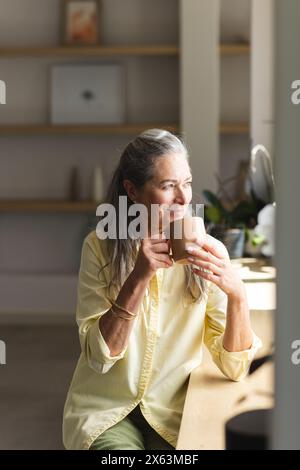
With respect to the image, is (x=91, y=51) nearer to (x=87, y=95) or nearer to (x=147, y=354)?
(x=87, y=95)

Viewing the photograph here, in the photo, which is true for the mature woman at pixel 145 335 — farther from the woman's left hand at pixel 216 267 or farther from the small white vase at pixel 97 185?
the small white vase at pixel 97 185

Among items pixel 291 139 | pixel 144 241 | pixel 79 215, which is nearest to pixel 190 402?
pixel 144 241

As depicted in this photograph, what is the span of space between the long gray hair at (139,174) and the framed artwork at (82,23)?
2742 mm

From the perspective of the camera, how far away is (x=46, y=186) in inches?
150

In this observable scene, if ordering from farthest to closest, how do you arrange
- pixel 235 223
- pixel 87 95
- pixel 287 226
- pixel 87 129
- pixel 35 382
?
pixel 87 95, pixel 87 129, pixel 35 382, pixel 235 223, pixel 287 226

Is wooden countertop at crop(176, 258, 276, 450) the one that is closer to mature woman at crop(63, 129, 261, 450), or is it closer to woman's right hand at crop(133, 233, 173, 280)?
mature woman at crop(63, 129, 261, 450)

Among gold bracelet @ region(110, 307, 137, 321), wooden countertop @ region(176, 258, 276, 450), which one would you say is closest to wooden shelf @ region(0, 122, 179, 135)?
wooden countertop @ region(176, 258, 276, 450)

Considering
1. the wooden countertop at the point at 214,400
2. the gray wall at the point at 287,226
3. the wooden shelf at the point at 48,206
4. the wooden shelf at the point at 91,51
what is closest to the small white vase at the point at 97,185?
the wooden shelf at the point at 48,206

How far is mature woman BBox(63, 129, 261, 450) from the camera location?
988mm

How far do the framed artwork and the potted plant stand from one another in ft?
5.14

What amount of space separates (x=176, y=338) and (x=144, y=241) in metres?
0.21

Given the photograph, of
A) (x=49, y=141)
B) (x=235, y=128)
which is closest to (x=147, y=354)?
(x=235, y=128)

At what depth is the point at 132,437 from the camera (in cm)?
100

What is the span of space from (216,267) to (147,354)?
20 cm
